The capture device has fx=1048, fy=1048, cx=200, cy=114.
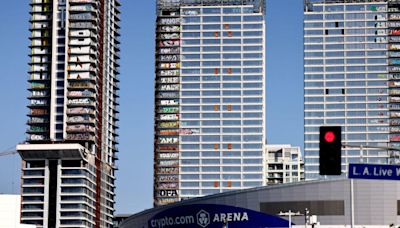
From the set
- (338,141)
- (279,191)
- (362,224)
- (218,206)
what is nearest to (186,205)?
(218,206)

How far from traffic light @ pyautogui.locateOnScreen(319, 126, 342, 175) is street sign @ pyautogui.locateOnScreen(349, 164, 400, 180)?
645cm

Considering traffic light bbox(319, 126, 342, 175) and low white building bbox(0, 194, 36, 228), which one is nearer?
traffic light bbox(319, 126, 342, 175)

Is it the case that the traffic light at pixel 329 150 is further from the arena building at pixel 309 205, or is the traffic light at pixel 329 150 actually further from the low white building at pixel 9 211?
the arena building at pixel 309 205

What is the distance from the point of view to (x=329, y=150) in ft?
141

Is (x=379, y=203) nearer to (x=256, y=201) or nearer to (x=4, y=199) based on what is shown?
(x=256, y=201)

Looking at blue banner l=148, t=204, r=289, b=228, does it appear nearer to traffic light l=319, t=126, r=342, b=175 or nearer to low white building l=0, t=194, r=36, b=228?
low white building l=0, t=194, r=36, b=228

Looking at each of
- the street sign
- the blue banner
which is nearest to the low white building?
the blue banner

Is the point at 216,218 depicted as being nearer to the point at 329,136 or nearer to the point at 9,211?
the point at 9,211

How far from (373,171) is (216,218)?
340 ft

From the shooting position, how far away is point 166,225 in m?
163

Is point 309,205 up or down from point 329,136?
down

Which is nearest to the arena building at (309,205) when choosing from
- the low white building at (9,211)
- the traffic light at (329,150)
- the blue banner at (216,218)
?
the blue banner at (216,218)

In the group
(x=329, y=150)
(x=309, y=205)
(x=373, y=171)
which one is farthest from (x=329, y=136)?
(x=309, y=205)

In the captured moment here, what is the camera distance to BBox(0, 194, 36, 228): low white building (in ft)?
434
